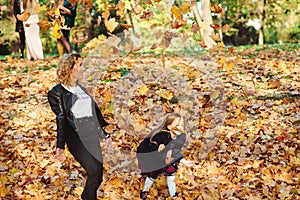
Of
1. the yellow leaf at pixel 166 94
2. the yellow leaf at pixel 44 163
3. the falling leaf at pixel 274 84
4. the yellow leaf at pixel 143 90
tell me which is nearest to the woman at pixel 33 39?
the yellow leaf at pixel 143 90

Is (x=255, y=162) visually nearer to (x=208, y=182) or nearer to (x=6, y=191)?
(x=208, y=182)

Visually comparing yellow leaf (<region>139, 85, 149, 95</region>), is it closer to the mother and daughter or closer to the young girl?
the young girl

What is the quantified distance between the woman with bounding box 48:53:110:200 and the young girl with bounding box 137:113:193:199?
2.07 feet

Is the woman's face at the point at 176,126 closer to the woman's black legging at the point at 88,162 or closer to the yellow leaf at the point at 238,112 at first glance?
the woman's black legging at the point at 88,162

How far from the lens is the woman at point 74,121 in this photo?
11.8 ft

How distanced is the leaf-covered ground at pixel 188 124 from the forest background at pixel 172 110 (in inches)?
0.7

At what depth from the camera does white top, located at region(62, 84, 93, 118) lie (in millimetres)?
3660

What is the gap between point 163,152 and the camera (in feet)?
13.5

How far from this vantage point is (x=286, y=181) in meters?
4.43

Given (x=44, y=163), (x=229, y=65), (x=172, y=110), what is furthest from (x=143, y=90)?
(x=44, y=163)

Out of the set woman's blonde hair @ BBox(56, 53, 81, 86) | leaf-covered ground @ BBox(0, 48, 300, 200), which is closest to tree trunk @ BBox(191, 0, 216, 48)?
leaf-covered ground @ BBox(0, 48, 300, 200)

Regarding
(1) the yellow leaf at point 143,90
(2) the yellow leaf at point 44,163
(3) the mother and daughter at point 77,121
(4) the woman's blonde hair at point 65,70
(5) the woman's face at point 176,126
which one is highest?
(4) the woman's blonde hair at point 65,70

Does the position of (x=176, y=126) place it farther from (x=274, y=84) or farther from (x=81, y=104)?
(x=274, y=84)

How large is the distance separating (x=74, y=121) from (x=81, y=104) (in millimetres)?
→ 182
